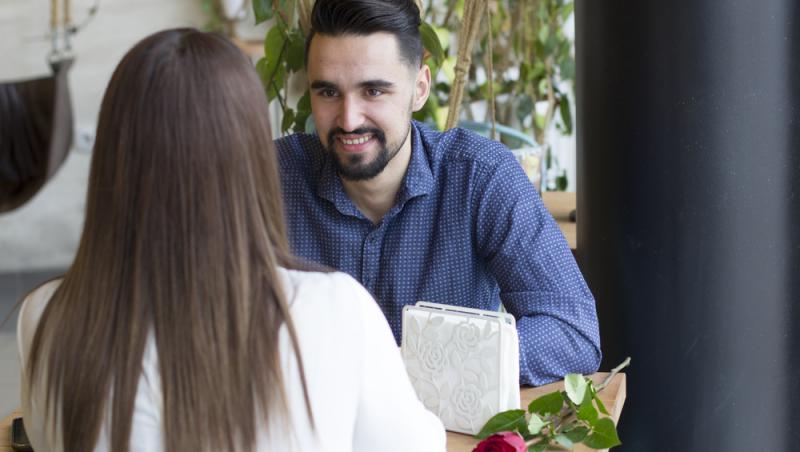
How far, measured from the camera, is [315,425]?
1.13 m

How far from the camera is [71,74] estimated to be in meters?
4.75

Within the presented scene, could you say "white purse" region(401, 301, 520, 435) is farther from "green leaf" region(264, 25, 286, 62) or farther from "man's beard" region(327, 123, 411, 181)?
"green leaf" region(264, 25, 286, 62)

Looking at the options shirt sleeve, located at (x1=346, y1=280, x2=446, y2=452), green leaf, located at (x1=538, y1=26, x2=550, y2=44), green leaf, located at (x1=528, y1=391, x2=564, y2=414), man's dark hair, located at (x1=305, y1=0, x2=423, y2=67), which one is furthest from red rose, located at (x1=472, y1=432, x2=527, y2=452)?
green leaf, located at (x1=538, y1=26, x2=550, y2=44)

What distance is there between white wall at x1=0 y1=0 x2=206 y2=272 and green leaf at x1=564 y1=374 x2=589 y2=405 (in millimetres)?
2952

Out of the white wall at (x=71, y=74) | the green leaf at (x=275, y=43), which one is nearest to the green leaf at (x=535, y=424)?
the green leaf at (x=275, y=43)

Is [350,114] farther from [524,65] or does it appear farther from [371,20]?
[524,65]

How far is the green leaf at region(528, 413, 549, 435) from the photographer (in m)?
1.55

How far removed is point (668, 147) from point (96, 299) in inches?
Result: 53.4

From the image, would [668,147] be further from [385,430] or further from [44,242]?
[44,242]

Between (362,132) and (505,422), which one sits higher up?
(362,132)

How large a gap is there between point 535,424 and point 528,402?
0.21 m

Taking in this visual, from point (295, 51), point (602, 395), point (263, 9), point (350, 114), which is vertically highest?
point (263, 9)

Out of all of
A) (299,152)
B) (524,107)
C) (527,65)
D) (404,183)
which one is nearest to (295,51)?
(299,152)

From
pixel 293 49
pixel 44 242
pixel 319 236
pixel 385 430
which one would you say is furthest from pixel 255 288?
pixel 44 242
